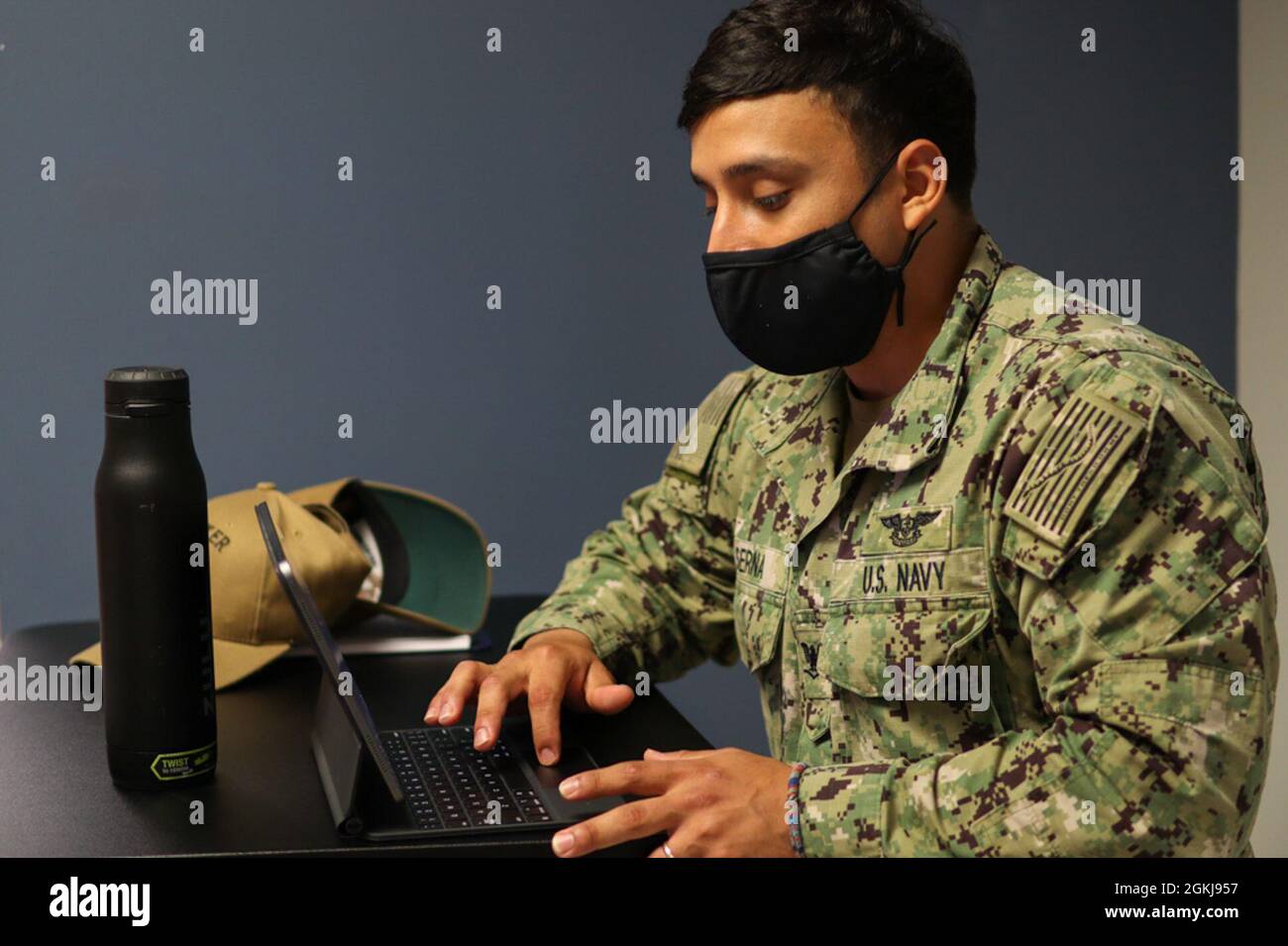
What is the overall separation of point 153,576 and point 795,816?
22.4 inches

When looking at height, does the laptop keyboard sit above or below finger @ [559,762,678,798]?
below

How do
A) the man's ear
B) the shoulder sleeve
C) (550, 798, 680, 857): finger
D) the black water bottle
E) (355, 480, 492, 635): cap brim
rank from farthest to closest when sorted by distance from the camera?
(355, 480, 492, 635): cap brim → the shoulder sleeve → the man's ear → the black water bottle → (550, 798, 680, 857): finger

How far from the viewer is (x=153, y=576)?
43.1 inches

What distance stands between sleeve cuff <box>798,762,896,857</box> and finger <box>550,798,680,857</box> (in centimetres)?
11

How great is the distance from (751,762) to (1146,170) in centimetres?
170

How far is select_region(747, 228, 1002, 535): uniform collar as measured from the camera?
49.3 inches

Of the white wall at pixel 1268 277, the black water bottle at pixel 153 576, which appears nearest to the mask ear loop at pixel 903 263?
the black water bottle at pixel 153 576

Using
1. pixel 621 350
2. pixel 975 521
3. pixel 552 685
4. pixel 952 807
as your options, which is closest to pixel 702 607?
pixel 552 685

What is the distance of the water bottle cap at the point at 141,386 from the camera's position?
1072 millimetres

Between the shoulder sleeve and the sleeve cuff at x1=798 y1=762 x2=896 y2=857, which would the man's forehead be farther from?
the sleeve cuff at x1=798 y1=762 x2=896 y2=857

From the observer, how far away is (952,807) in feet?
3.36

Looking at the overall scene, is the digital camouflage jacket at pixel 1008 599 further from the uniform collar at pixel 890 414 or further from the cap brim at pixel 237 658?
the cap brim at pixel 237 658

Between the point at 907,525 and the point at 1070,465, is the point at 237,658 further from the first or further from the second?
the point at 1070,465

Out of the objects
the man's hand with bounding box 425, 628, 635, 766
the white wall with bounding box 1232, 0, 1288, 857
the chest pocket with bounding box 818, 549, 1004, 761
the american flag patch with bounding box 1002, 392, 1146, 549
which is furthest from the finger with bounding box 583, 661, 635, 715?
the white wall with bounding box 1232, 0, 1288, 857
